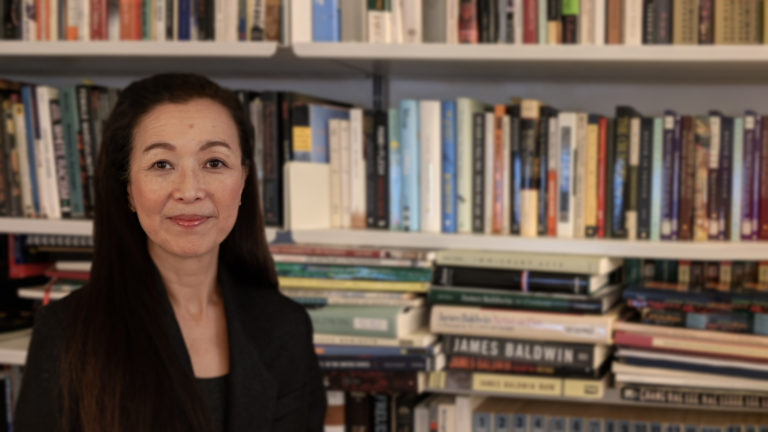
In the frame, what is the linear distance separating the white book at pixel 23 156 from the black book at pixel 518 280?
2.96 feet

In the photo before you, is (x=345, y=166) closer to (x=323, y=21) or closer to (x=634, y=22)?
(x=323, y=21)

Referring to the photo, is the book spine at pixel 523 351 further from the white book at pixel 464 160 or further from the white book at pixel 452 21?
the white book at pixel 452 21

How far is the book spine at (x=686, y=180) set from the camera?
1607 millimetres

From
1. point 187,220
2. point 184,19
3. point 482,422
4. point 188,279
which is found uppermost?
point 184,19

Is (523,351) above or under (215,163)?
under

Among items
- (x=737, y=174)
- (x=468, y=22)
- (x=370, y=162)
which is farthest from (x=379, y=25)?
(x=737, y=174)

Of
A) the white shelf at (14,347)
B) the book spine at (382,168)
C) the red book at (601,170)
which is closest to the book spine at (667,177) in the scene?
the red book at (601,170)

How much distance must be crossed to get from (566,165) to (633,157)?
13cm

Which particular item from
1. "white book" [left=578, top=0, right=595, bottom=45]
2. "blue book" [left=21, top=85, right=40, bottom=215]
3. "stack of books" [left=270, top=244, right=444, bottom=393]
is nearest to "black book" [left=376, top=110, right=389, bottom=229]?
"stack of books" [left=270, top=244, right=444, bottom=393]

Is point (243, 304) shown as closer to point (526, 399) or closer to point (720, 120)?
point (526, 399)

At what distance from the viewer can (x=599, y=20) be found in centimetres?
160

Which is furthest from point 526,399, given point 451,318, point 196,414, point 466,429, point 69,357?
point 69,357

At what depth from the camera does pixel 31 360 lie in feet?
4.02

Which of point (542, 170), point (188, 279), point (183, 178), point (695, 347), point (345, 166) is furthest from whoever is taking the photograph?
point (345, 166)
